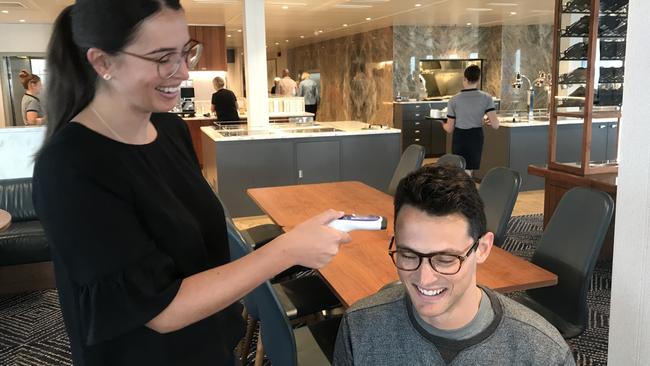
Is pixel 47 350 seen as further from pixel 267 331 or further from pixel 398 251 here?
pixel 398 251

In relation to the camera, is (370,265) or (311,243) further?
(370,265)

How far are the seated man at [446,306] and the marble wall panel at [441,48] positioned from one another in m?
10.6

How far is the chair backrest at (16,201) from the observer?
444 centimetres

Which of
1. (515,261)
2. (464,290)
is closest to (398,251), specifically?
(464,290)

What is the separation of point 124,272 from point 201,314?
0.51 ft

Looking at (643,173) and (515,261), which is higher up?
(643,173)

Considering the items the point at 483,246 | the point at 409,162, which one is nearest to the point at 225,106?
the point at 409,162

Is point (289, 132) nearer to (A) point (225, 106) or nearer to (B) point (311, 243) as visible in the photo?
(A) point (225, 106)

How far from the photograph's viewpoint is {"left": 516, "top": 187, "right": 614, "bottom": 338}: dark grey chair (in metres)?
2.24

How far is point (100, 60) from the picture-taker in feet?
3.24

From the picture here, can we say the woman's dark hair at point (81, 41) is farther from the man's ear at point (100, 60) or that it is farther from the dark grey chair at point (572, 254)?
the dark grey chair at point (572, 254)

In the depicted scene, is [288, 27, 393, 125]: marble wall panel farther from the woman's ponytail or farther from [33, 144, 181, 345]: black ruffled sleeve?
[33, 144, 181, 345]: black ruffled sleeve

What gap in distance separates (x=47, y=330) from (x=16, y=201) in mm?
1484

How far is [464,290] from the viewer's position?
1268 millimetres
